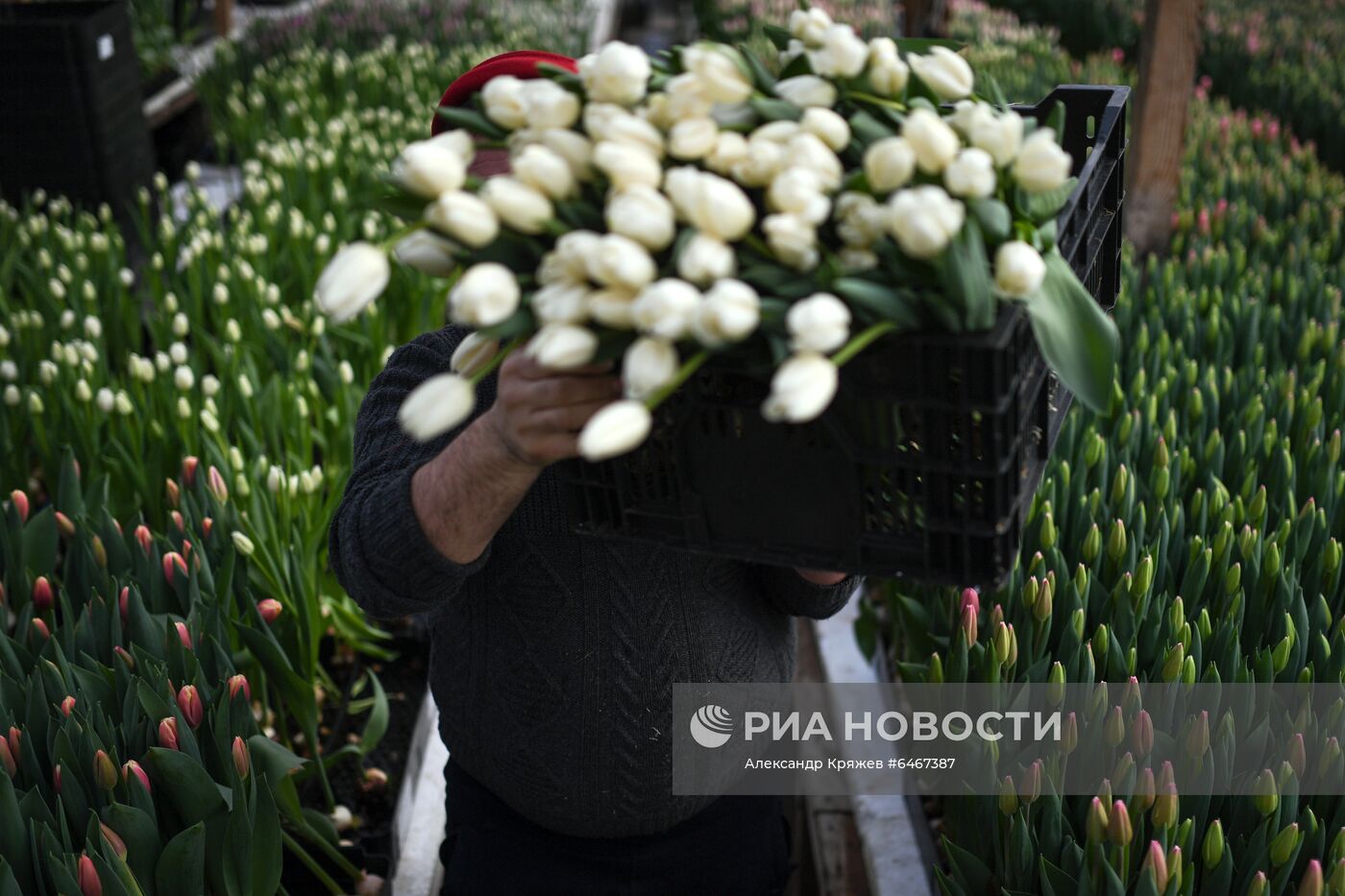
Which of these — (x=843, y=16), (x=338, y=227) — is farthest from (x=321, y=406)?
(x=843, y=16)

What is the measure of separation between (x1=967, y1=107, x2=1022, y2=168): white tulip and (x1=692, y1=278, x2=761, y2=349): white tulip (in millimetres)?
229

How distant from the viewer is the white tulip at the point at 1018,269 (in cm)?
88

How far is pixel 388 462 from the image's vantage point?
1.31 metres

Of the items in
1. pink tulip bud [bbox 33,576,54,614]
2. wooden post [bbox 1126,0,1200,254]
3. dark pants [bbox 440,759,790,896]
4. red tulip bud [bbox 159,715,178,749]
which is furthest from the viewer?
wooden post [bbox 1126,0,1200,254]

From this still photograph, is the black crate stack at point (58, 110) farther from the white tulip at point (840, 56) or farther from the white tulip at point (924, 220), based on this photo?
the white tulip at point (924, 220)

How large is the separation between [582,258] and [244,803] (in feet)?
2.91

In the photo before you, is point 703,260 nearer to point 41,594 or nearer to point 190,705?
point 190,705

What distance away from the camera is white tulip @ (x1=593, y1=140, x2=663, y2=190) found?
0.87 m

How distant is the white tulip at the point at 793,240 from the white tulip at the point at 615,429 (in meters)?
0.15

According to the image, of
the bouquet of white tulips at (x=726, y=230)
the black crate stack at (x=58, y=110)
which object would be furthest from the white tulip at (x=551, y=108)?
the black crate stack at (x=58, y=110)

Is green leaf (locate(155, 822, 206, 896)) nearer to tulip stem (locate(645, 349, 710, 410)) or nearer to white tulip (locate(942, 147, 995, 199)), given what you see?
tulip stem (locate(645, 349, 710, 410))

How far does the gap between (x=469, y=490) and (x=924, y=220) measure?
49 cm

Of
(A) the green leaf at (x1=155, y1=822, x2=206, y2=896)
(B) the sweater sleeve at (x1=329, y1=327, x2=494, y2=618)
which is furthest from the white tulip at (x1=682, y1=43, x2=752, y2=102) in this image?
(A) the green leaf at (x1=155, y1=822, x2=206, y2=896)

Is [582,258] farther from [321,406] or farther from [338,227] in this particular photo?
[338,227]
